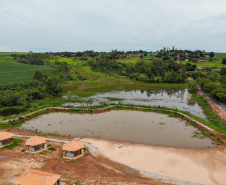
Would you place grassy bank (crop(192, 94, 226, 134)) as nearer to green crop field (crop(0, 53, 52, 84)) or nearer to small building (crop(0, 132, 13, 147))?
small building (crop(0, 132, 13, 147))

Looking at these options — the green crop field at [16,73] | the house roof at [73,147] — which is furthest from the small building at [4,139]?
the green crop field at [16,73]

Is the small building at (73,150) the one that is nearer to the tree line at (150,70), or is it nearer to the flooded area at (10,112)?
the flooded area at (10,112)

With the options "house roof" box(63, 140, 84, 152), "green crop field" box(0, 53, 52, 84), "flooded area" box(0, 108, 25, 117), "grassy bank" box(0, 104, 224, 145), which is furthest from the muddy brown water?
"green crop field" box(0, 53, 52, 84)

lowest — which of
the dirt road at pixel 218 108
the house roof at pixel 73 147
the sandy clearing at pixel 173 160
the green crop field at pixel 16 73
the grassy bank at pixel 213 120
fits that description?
the sandy clearing at pixel 173 160

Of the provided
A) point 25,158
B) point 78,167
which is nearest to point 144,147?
point 78,167

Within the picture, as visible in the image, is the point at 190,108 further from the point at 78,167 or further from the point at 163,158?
the point at 78,167

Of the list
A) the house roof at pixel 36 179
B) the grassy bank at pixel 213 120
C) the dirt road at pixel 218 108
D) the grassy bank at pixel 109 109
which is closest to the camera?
the house roof at pixel 36 179

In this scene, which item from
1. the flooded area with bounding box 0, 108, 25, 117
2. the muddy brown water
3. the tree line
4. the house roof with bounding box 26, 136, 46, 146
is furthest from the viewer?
Result: the tree line
